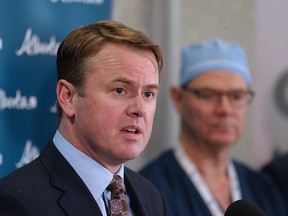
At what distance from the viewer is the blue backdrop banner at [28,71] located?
1.81m

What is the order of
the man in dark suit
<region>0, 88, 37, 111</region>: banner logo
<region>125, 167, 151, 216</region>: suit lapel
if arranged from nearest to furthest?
the man in dark suit → <region>125, 167, 151, 216</region>: suit lapel → <region>0, 88, 37, 111</region>: banner logo

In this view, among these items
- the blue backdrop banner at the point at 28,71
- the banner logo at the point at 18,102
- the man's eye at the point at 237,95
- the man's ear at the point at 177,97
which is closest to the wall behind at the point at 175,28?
the man's ear at the point at 177,97

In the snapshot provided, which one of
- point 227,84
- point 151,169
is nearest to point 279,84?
point 227,84

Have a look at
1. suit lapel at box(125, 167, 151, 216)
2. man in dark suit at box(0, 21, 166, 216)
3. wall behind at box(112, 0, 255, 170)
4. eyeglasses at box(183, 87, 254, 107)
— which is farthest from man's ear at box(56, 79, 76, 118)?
eyeglasses at box(183, 87, 254, 107)

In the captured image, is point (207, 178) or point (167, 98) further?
point (167, 98)

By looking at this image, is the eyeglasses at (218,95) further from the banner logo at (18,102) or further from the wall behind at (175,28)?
the banner logo at (18,102)

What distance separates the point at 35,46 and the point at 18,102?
0.15 meters

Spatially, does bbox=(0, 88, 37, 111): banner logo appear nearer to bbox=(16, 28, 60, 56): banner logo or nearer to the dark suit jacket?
bbox=(16, 28, 60, 56): banner logo

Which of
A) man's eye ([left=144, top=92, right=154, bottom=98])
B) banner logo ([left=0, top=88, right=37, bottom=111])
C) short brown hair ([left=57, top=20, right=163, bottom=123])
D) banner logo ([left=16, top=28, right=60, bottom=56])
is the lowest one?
banner logo ([left=0, top=88, right=37, bottom=111])

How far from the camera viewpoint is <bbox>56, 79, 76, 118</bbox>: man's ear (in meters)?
1.49

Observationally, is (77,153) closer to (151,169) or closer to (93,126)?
(93,126)

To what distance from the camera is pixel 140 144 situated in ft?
4.83

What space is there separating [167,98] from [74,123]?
1098 mm

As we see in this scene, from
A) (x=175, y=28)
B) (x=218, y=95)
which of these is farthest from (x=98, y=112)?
(x=175, y=28)
